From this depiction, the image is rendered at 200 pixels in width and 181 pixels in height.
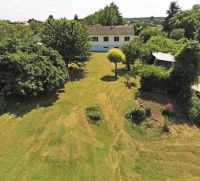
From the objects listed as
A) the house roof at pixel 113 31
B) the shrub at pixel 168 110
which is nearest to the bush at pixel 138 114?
the shrub at pixel 168 110

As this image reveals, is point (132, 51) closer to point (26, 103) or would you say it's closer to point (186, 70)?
point (186, 70)

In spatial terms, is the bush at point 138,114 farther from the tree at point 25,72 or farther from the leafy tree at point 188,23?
the leafy tree at point 188,23

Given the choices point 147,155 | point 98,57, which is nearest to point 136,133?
point 147,155

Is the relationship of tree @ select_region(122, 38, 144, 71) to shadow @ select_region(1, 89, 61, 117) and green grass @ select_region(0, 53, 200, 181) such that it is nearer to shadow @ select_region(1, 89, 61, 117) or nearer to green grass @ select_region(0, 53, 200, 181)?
green grass @ select_region(0, 53, 200, 181)

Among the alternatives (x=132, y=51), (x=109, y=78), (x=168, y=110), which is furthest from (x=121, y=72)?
(x=168, y=110)

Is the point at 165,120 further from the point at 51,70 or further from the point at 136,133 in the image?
the point at 51,70
